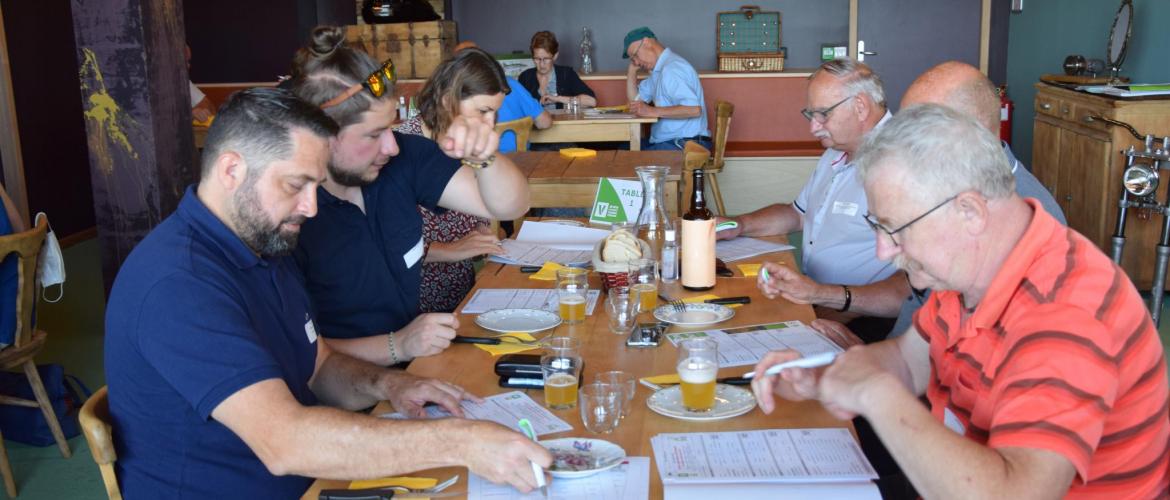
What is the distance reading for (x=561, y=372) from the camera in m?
1.86

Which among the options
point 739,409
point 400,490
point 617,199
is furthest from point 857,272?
point 400,490

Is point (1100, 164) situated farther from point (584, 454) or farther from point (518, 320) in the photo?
point (584, 454)

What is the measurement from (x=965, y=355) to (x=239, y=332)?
113 centimetres

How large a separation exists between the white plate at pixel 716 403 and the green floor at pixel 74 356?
2.25 metres

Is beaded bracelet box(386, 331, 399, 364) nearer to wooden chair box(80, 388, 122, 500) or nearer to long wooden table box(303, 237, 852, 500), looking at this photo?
long wooden table box(303, 237, 852, 500)

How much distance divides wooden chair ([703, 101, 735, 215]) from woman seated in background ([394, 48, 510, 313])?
3.46 m

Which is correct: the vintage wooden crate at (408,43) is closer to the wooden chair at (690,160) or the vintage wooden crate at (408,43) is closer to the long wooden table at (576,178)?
the wooden chair at (690,160)

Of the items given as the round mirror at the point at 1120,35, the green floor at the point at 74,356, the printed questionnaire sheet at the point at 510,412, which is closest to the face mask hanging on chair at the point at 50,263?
the green floor at the point at 74,356

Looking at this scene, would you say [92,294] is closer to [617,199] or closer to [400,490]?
[617,199]

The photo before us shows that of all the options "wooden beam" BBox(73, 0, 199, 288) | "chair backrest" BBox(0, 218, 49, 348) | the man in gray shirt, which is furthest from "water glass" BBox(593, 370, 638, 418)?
"wooden beam" BBox(73, 0, 199, 288)

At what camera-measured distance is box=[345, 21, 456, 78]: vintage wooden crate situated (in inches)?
318

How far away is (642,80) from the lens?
7746mm

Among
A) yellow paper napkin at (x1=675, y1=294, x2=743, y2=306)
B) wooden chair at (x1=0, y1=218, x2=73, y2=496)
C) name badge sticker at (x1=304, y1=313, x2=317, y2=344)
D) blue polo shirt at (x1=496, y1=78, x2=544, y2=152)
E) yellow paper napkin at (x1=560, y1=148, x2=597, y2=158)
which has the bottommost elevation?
wooden chair at (x1=0, y1=218, x2=73, y2=496)

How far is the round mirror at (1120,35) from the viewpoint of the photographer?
5703 millimetres
